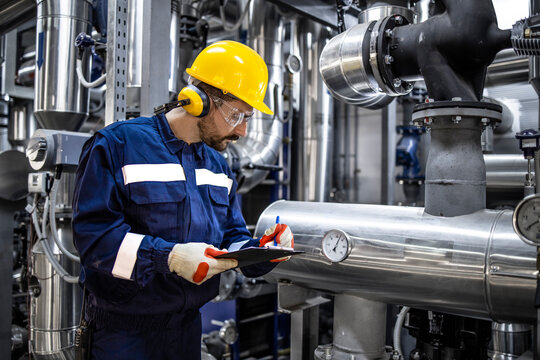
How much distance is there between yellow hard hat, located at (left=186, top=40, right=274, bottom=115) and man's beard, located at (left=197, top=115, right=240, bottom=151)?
0.10m

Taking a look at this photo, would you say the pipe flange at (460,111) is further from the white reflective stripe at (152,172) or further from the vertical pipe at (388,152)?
the vertical pipe at (388,152)

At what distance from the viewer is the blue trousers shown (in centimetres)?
116

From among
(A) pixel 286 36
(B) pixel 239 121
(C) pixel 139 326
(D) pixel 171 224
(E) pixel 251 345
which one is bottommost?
(E) pixel 251 345

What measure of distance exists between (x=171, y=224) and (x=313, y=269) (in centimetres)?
65

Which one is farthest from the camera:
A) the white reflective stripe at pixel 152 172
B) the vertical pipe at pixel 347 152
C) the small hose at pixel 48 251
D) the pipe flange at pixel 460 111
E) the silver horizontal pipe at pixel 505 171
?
the vertical pipe at pixel 347 152

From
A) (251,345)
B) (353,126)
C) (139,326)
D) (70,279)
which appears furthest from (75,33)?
(353,126)

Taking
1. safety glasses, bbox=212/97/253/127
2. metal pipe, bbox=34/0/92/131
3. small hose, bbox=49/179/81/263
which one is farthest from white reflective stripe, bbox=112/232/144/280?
metal pipe, bbox=34/0/92/131

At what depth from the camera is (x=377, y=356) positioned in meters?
1.58

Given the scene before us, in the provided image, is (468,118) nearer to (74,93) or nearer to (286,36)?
(74,93)

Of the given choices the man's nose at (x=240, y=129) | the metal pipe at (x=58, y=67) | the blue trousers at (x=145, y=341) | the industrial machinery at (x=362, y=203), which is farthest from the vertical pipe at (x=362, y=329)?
the metal pipe at (x=58, y=67)

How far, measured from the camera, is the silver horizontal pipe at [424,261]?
1251mm

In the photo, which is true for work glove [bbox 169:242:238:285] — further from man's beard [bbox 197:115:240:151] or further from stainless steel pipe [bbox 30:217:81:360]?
stainless steel pipe [bbox 30:217:81:360]

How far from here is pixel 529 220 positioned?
1.07 metres

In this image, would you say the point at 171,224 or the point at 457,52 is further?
the point at 457,52
